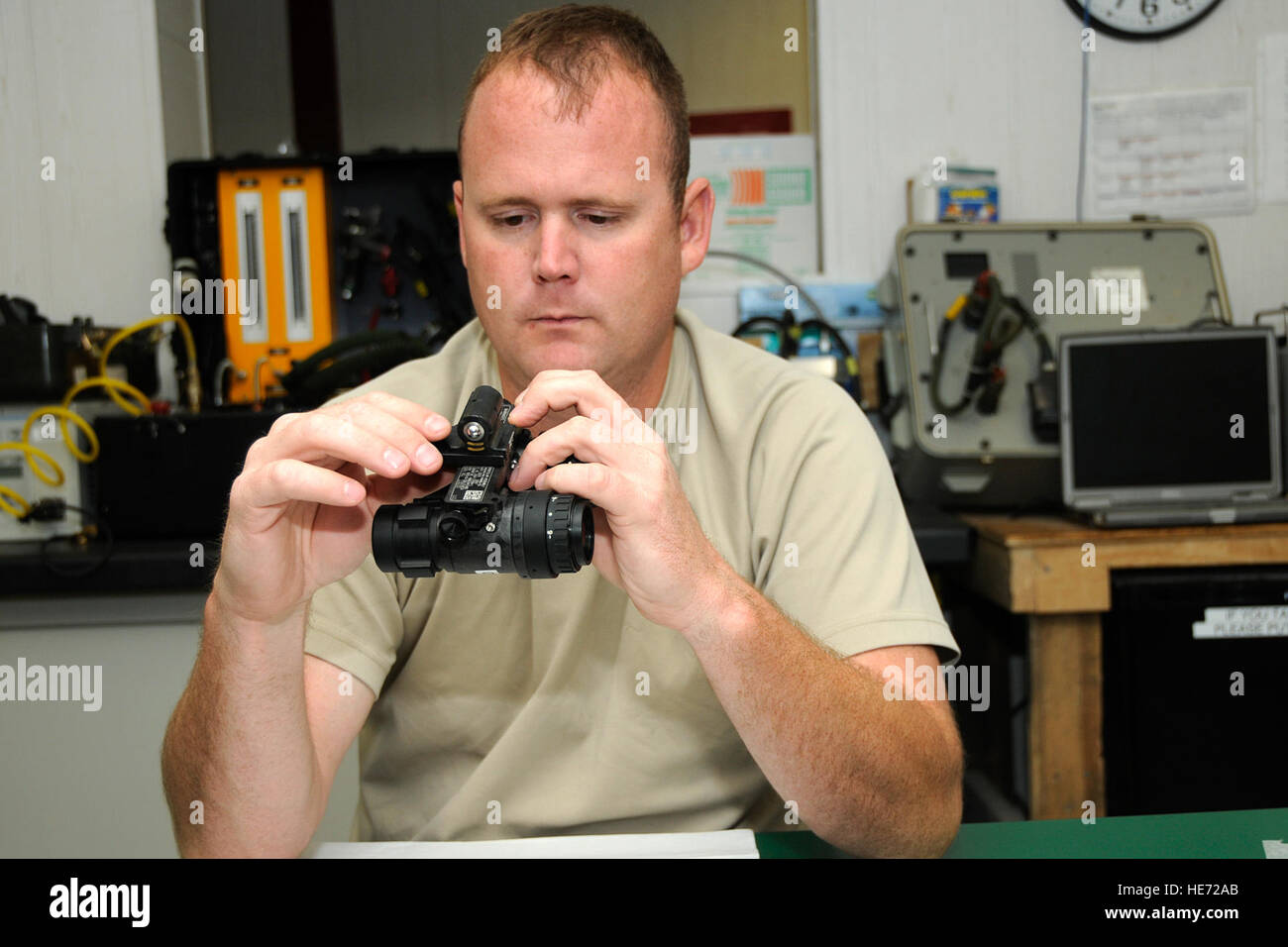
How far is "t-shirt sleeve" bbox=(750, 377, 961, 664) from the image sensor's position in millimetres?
755

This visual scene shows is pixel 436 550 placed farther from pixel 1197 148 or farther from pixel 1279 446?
pixel 1197 148

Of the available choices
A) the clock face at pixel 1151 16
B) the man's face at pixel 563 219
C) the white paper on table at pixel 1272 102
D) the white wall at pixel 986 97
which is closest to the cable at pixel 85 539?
the man's face at pixel 563 219

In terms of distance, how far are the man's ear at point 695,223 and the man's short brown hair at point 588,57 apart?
0.04m

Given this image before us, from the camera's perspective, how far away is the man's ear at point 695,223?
922 mm

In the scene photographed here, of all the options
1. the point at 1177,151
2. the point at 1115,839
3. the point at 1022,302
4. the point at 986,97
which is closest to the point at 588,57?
the point at 1115,839

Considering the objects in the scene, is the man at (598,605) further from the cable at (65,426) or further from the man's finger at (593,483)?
the cable at (65,426)

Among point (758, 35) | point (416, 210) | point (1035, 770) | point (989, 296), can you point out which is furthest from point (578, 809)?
point (758, 35)

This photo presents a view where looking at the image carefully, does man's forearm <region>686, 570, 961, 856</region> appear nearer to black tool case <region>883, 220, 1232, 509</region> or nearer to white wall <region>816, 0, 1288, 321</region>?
black tool case <region>883, 220, 1232, 509</region>

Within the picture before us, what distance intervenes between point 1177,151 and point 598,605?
1.69 m

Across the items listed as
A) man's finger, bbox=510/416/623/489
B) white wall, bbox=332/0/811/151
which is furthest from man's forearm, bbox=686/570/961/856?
white wall, bbox=332/0/811/151

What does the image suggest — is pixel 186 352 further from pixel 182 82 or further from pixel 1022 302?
pixel 1022 302

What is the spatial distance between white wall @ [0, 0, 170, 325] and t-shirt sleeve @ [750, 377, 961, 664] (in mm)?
1607

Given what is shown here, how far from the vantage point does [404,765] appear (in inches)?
33.5

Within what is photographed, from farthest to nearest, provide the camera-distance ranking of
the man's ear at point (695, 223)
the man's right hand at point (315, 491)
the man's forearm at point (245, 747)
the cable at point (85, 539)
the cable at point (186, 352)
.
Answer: the cable at point (186, 352)
the cable at point (85, 539)
the man's ear at point (695, 223)
the man's forearm at point (245, 747)
the man's right hand at point (315, 491)
